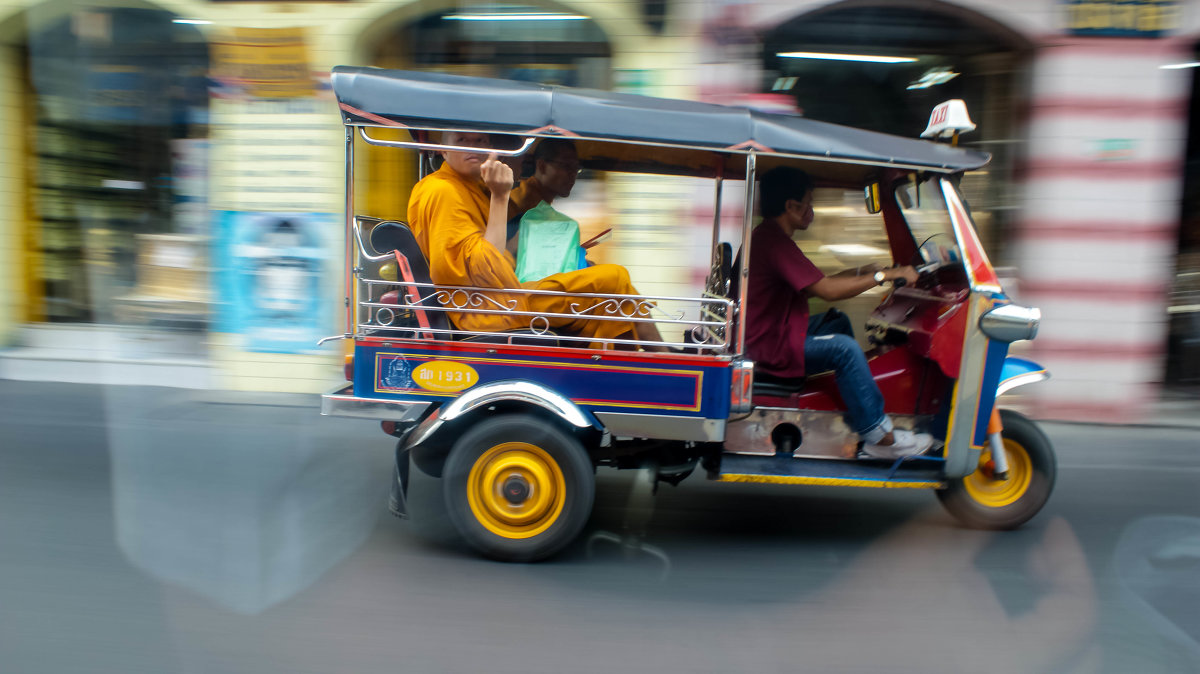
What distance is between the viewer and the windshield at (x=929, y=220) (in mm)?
4219

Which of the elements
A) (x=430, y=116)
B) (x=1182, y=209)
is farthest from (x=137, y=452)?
(x=1182, y=209)

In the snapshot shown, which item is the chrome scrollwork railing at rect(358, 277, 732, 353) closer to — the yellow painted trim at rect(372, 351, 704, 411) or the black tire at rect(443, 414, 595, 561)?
the yellow painted trim at rect(372, 351, 704, 411)

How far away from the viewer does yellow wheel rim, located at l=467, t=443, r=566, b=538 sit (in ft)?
12.7

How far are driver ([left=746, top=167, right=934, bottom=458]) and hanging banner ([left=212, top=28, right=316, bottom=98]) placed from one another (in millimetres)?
4661

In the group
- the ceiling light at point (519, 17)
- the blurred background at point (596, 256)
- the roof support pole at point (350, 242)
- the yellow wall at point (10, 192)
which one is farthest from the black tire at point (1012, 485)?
the yellow wall at point (10, 192)

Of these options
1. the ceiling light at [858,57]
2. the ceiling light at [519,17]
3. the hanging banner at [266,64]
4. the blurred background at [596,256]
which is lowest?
the blurred background at [596,256]

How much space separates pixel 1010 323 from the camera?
3.98 metres

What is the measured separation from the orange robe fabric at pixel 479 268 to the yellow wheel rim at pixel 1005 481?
1.94 meters

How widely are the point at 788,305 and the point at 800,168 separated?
74cm

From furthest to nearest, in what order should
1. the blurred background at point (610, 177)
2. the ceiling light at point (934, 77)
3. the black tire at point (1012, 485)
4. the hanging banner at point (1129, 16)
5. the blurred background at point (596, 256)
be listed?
the ceiling light at point (934, 77), the blurred background at point (610, 177), the hanging banner at point (1129, 16), the black tire at point (1012, 485), the blurred background at point (596, 256)

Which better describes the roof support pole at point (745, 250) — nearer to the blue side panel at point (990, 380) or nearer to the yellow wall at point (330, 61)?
the blue side panel at point (990, 380)

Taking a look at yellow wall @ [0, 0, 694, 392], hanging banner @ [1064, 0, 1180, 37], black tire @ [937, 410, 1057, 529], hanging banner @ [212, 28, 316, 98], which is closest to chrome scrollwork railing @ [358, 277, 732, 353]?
A: black tire @ [937, 410, 1057, 529]

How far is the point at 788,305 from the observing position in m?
4.35

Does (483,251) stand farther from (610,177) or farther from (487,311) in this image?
(610,177)
